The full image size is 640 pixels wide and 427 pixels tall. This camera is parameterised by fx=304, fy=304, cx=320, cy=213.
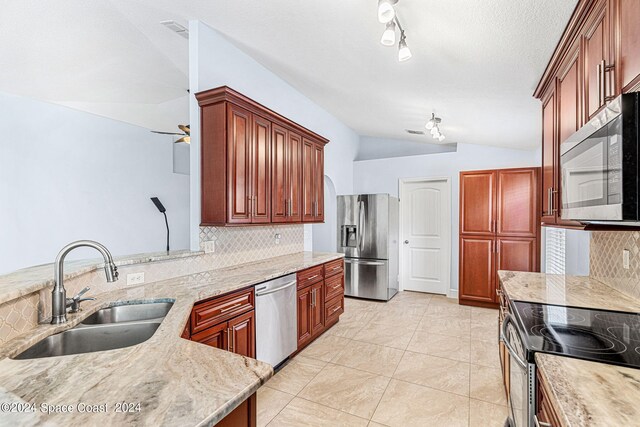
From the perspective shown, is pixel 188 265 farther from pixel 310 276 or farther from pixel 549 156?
pixel 549 156

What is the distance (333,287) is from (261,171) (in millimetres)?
1691

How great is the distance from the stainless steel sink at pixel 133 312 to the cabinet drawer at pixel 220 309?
0.62 ft

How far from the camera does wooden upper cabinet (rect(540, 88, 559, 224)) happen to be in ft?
7.18

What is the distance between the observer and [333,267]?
→ 3723 mm

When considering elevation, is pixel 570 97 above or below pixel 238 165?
above

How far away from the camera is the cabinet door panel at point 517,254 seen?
430cm

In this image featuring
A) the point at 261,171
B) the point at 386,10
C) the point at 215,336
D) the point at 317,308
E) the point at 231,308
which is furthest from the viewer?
the point at 317,308

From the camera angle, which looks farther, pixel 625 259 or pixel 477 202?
pixel 477 202

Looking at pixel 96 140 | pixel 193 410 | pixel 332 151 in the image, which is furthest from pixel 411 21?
pixel 96 140

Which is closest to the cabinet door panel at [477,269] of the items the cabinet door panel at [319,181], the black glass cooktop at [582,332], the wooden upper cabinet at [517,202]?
the wooden upper cabinet at [517,202]

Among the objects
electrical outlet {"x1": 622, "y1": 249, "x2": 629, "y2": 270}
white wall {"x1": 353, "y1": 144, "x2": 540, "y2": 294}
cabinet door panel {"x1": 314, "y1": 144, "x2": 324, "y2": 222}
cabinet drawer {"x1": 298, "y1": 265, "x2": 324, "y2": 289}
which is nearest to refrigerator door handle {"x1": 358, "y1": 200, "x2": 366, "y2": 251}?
white wall {"x1": 353, "y1": 144, "x2": 540, "y2": 294}

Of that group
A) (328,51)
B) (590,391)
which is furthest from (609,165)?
(328,51)

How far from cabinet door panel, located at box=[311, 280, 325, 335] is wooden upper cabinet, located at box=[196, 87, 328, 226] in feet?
2.63

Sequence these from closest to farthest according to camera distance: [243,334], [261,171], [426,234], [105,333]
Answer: [105,333] < [243,334] < [261,171] < [426,234]
